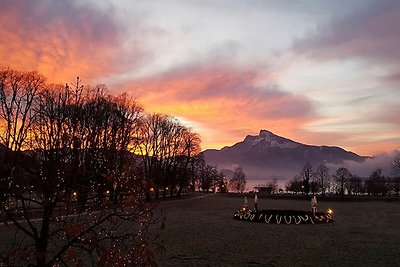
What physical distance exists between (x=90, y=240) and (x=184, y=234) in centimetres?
2252

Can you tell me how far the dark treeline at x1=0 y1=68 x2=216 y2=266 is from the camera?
563cm

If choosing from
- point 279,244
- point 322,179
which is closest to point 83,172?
point 279,244

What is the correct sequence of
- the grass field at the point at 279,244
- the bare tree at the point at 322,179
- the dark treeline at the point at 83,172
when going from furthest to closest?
the bare tree at the point at 322,179
the grass field at the point at 279,244
the dark treeline at the point at 83,172

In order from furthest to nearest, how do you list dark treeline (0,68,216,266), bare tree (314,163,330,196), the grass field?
1. bare tree (314,163,330,196)
2. the grass field
3. dark treeline (0,68,216,266)

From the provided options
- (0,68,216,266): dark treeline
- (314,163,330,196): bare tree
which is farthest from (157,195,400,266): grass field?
(314,163,330,196): bare tree

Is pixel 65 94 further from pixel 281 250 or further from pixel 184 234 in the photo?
pixel 281 250

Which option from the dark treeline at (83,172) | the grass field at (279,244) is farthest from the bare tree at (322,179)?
the grass field at (279,244)

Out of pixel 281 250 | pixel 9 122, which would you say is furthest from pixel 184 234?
pixel 9 122

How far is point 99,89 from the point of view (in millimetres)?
55500

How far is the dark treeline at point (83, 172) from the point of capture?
5629 mm

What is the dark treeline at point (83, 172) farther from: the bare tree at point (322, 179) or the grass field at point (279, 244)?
the bare tree at point (322, 179)

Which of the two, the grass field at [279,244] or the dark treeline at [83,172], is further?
the grass field at [279,244]

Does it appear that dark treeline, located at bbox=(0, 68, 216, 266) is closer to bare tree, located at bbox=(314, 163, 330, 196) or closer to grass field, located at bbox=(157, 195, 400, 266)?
grass field, located at bbox=(157, 195, 400, 266)

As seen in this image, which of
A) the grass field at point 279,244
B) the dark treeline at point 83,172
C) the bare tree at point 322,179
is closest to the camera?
the dark treeline at point 83,172
